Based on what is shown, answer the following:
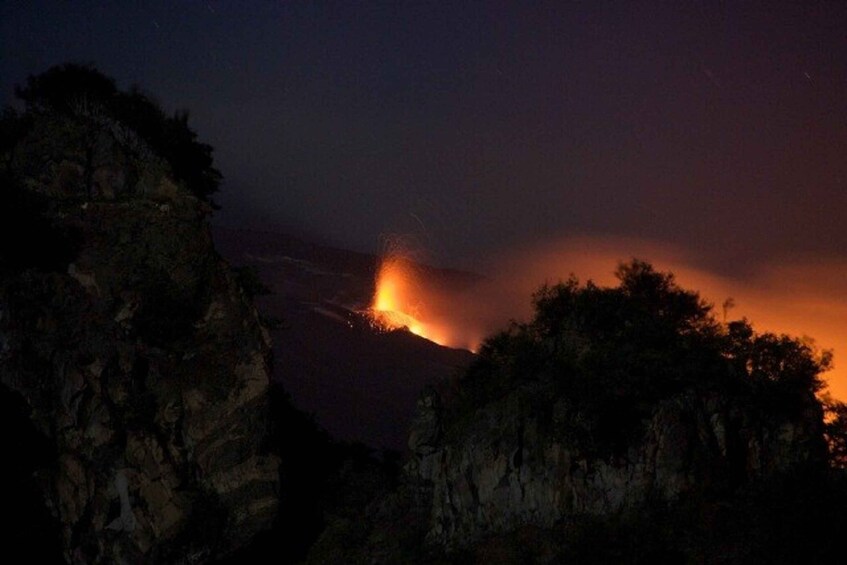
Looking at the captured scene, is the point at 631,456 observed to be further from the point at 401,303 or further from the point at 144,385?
the point at 401,303

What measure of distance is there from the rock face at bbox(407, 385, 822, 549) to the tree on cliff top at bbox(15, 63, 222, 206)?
1586 cm

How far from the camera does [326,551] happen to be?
19.8 metres

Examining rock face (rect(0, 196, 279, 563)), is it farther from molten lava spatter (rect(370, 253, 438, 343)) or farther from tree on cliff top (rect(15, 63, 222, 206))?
molten lava spatter (rect(370, 253, 438, 343))

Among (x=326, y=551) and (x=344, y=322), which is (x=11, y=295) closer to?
(x=326, y=551)

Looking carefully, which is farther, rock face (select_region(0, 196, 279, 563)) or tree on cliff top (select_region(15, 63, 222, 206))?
tree on cliff top (select_region(15, 63, 222, 206))

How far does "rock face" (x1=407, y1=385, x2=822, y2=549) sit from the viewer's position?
14.5 metres

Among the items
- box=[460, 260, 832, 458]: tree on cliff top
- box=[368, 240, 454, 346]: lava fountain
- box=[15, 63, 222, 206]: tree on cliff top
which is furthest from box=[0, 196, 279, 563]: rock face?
box=[368, 240, 454, 346]: lava fountain

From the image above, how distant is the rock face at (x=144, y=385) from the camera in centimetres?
1688

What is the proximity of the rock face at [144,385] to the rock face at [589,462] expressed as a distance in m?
6.70

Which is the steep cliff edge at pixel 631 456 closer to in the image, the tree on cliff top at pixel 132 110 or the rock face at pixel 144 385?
the rock face at pixel 144 385

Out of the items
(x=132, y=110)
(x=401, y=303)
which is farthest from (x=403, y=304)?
(x=132, y=110)

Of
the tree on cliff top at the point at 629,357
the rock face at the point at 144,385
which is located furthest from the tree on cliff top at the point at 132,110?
the tree on cliff top at the point at 629,357

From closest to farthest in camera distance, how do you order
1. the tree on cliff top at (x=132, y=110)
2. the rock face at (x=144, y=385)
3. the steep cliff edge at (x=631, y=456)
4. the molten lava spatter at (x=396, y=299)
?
1. the steep cliff edge at (x=631, y=456)
2. the rock face at (x=144, y=385)
3. the tree on cliff top at (x=132, y=110)
4. the molten lava spatter at (x=396, y=299)

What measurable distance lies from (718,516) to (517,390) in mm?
6079
